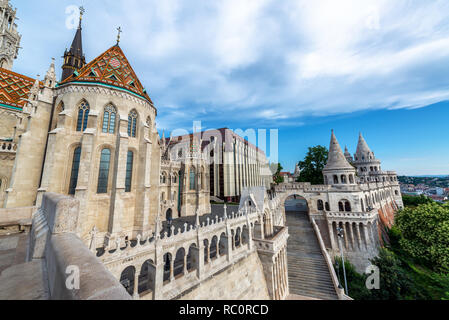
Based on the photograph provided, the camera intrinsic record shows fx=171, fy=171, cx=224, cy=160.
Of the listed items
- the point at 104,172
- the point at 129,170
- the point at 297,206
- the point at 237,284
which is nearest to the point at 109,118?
the point at 104,172

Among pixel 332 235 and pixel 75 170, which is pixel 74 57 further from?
pixel 332 235

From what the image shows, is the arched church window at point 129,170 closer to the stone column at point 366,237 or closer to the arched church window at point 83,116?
the arched church window at point 83,116

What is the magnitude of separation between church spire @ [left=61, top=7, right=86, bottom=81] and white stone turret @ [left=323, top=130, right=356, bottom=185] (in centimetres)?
4483

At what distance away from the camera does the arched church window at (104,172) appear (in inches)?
606

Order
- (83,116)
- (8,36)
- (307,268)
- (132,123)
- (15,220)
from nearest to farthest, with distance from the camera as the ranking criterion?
(15,220) < (83,116) < (132,123) < (307,268) < (8,36)

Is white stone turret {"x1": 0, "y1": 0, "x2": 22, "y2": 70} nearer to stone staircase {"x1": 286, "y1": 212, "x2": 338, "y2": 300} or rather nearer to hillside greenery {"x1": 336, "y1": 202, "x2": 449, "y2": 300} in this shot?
stone staircase {"x1": 286, "y1": 212, "x2": 338, "y2": 300}

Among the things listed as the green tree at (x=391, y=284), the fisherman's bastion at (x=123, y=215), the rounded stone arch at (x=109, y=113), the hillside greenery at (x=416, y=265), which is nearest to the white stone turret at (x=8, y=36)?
the fisherman's bastion at (x=123, y=215)

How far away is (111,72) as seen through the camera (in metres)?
17.5

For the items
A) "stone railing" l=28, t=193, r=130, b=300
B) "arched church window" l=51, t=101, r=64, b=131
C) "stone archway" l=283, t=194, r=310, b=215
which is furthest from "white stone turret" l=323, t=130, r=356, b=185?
"arched church window" l=51, t=101, r=64, b=131

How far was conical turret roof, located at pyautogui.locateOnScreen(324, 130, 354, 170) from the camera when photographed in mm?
28141

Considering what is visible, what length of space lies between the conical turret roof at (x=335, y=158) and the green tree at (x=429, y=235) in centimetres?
1100

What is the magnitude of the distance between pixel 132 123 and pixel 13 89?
16661 millimetres

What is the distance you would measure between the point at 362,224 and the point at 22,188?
38.5 metres

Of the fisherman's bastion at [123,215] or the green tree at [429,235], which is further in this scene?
the green tree at [429,235]
